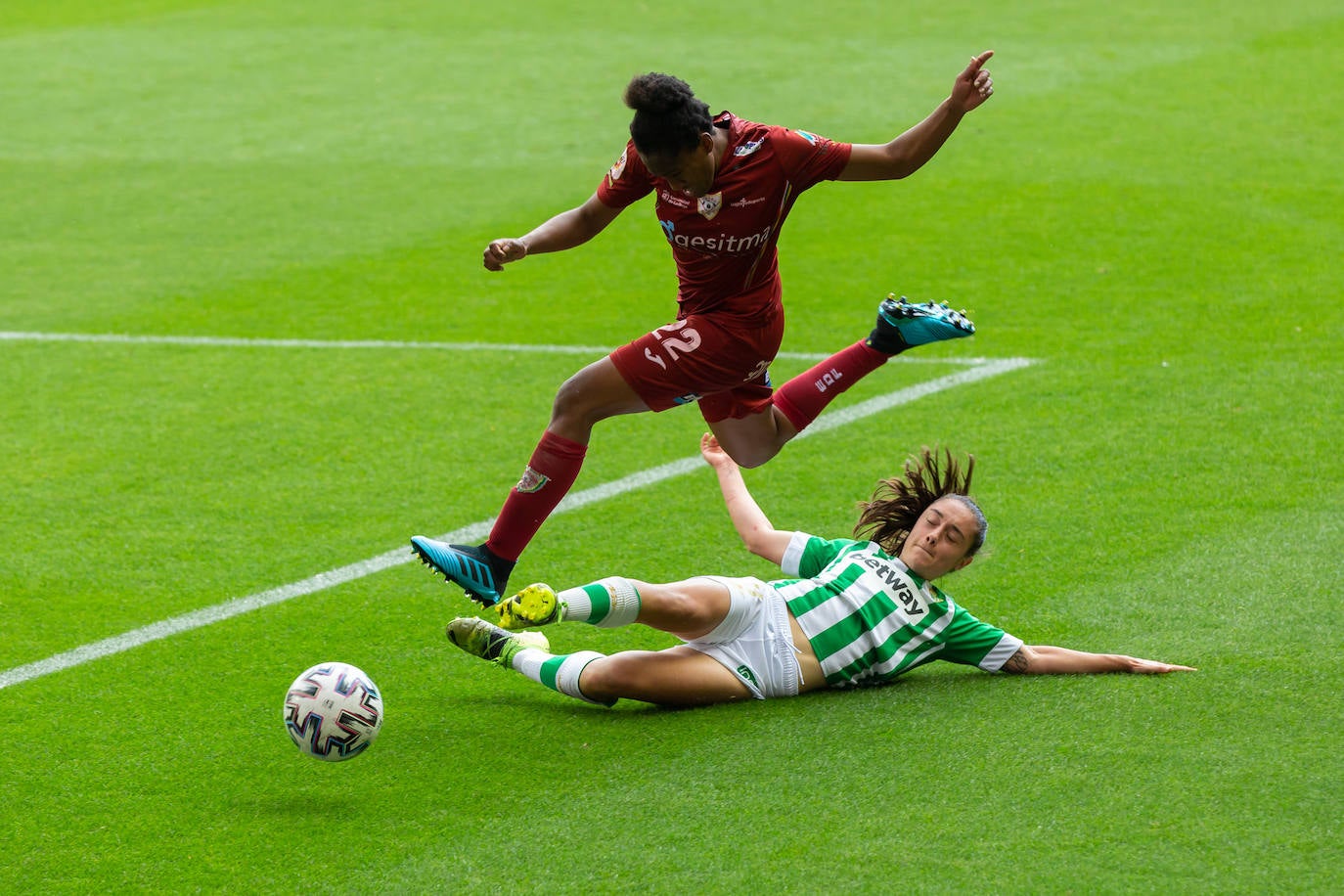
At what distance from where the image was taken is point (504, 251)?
6.41 metres

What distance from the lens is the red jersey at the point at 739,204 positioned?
6184mm

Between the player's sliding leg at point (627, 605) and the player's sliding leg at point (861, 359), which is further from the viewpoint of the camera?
the player's sliding leg at point (861, 359)

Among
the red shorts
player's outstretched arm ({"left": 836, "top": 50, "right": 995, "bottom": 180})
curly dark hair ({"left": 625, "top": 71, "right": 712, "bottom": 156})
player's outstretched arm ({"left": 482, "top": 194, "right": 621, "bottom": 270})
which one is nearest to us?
curly dark hair ({"left": 625, "top": 71, "right": 712, "bottom": 156})

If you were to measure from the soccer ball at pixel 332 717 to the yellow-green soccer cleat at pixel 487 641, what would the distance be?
752 millimetres

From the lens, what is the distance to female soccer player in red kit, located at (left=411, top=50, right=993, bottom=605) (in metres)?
5.96

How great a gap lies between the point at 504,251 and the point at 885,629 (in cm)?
214

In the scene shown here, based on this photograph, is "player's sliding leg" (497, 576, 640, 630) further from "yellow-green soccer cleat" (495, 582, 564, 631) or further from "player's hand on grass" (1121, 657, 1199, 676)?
"player's hand on grass" (1121, 657, 1199, 676)

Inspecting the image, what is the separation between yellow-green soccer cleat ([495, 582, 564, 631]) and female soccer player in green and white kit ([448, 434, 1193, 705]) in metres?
0.28

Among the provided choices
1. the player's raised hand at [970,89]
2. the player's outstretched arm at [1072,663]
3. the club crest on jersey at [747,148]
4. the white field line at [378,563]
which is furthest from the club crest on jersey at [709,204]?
the white field line at [378,563]

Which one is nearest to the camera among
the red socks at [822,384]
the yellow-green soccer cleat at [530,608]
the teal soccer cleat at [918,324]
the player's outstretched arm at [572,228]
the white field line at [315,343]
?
the yellow-green soccer cleat at [530,608]

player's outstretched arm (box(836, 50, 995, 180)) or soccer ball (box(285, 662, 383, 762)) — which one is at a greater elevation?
player's outstretched arm (box(836, 50, 995, 180))

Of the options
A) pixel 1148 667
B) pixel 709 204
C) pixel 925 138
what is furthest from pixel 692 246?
pixel 1148 667

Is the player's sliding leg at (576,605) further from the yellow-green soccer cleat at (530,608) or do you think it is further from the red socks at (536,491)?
the red socks at (536,491)

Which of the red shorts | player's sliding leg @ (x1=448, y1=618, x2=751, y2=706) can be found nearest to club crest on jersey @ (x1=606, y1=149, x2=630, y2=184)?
the red shorts
